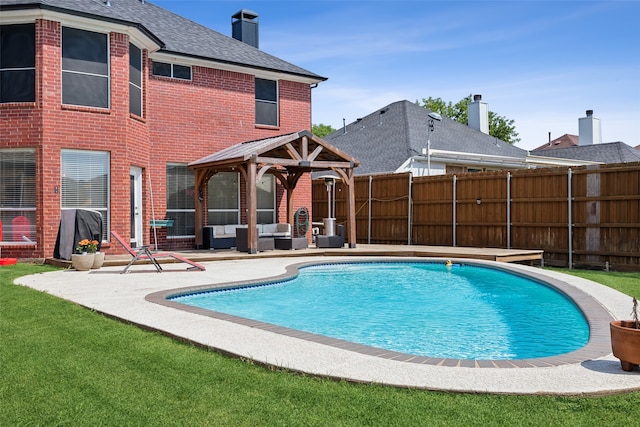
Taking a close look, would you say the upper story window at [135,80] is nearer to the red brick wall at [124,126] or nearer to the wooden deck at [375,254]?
the red brick wall at [124,126]

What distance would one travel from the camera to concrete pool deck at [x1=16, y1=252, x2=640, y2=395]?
14.4ft

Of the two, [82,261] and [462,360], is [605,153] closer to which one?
[82,261]

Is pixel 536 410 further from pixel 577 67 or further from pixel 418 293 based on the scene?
pixel 577 67

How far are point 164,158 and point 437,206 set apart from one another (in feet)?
29.3

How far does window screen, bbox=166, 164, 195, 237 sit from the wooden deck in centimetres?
101

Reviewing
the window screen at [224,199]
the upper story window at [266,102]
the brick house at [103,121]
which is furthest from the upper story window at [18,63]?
the upper story window at [266,102]

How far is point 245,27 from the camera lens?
863 inches

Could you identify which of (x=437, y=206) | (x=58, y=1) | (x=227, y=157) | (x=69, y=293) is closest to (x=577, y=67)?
(x=437, y=206)

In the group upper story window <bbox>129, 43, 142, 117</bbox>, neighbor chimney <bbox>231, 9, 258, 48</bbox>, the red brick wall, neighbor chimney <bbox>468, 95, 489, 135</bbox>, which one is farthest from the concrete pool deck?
neighbor chimney <bbox>468, 95, 489, 135</bbox>

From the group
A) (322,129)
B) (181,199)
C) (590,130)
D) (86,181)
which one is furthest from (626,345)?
(322,129)

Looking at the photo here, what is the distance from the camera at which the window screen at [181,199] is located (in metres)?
17.5

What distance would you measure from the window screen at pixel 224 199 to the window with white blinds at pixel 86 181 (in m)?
4.00

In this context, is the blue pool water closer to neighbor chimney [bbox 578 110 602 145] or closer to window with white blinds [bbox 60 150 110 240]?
window with white blinds [bbox 60 150 110 240]

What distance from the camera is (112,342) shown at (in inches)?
230
